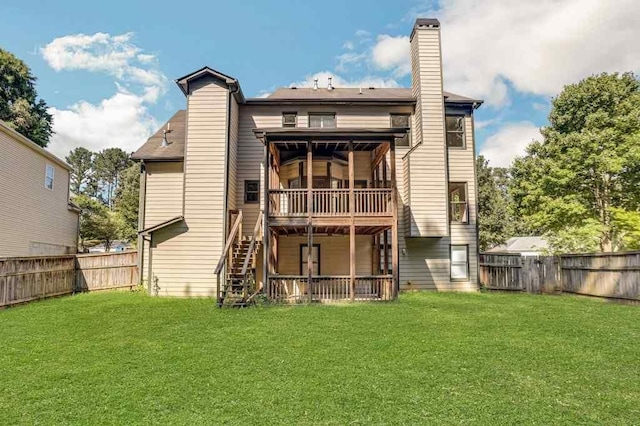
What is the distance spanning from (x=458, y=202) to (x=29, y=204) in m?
17.9

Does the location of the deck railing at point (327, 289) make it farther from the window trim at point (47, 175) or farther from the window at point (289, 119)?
the window trim at point (47, 175)

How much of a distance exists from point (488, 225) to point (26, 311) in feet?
105

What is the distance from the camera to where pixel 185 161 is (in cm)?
1373

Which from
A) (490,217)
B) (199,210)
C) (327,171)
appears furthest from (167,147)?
(490,217)

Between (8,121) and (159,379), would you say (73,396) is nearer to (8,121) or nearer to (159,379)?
(159,379)

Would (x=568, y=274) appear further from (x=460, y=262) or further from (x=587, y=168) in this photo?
(x=587, y=168)

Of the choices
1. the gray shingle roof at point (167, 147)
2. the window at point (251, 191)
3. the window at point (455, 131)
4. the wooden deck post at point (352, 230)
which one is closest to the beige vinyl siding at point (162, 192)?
the gray shingle roof at point (167, 147)

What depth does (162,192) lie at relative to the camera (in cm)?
1515

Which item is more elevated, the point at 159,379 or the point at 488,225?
the point at 488,225

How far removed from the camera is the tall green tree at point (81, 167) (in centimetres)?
6209

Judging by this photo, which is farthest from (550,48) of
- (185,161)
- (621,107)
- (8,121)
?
(8,121)

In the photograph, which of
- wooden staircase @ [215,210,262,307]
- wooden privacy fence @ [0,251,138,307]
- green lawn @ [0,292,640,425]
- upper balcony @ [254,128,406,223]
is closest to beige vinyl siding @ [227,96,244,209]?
wooden staircase @ [215,210,262,307]

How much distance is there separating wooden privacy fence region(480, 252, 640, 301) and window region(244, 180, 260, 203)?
9813 millimetres

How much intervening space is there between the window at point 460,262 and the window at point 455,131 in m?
4.18
